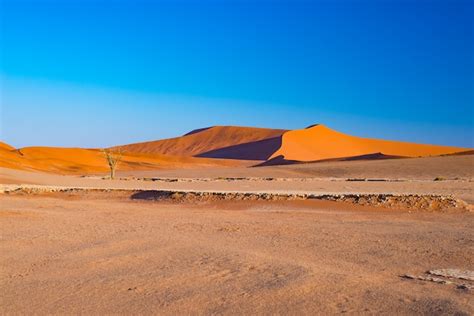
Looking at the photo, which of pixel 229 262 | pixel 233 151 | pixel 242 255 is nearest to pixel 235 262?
pixel 229 262

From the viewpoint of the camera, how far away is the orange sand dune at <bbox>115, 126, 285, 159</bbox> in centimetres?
15071

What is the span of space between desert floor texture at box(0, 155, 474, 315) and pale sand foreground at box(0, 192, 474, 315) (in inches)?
0.9

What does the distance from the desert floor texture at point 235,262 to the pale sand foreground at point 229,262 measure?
0.07 feet

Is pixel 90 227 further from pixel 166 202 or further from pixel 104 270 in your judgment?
pixel 166 202

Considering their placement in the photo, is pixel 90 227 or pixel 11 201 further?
pixel 11 201

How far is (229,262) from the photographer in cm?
852

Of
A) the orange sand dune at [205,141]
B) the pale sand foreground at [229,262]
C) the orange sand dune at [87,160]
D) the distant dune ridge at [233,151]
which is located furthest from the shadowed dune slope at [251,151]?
the pale sand foreground at [229,262]

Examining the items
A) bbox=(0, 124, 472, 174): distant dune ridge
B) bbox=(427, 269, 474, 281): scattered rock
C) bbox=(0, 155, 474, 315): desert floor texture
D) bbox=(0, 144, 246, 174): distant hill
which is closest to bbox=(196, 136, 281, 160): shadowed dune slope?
bbox=(0, 124, 472, 174): distant dune ridge

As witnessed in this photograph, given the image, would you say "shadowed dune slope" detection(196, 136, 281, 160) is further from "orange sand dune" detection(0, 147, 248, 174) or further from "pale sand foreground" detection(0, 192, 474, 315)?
"pale sand foreground" detection(0, 192, 474, 315)

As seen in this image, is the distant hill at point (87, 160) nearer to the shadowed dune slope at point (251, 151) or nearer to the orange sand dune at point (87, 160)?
the orange sand dune at point (87, 160)

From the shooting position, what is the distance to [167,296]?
662 cm

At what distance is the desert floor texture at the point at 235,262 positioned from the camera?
250 inches

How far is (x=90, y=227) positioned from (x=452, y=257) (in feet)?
25.6

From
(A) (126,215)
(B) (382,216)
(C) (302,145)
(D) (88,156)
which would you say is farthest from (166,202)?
(C) (302,145)
